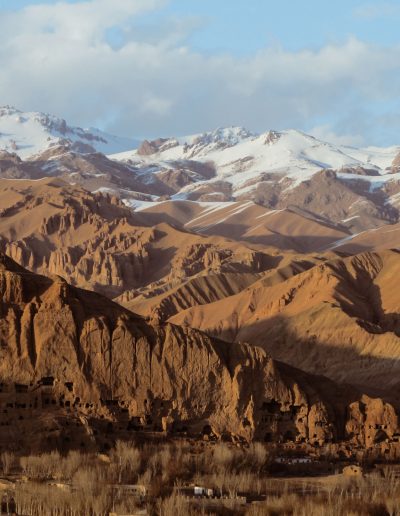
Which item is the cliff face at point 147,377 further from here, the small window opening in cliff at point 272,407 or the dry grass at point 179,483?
the dry grass at point 179,483

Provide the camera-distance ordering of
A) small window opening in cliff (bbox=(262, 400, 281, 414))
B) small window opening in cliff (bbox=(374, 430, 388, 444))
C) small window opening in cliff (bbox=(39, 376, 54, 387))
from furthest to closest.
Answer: small window opening in cliff (bbox=(374, 430, 388, 444))
small window opening in cliff (bbox=(262, 400, 281, 414))
small window opening in cliff (bbox=(39, 376, 54, 387))

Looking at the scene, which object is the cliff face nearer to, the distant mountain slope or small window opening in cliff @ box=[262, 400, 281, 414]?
small window opening in cliff @ box=[262, 400, 281, 414]

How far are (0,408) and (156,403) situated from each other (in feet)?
30.3

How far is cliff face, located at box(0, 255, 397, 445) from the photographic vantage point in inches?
3078

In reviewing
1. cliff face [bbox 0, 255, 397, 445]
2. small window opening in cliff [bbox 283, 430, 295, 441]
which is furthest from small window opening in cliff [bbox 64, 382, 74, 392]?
small window opening in cliff [bbox 283, 430, 295, 441]

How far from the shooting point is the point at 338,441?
276 ft

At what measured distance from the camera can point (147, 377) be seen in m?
80.7

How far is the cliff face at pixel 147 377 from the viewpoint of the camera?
78.2 metres

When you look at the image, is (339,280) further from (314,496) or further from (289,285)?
(314,496)

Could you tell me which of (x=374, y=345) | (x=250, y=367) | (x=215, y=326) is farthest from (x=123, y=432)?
(x=215, y=326)

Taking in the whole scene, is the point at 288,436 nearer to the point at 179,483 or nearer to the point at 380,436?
the point at 380,436

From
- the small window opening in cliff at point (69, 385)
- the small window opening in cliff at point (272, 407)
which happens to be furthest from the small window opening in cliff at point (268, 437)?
the small window opening in cliff at point (69, 385)

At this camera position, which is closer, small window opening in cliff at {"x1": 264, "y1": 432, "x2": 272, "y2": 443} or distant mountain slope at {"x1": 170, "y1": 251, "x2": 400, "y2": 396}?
small window opening in cliff at {"x1": 264, "y1": 432, "x2": 272, "y2": 443}

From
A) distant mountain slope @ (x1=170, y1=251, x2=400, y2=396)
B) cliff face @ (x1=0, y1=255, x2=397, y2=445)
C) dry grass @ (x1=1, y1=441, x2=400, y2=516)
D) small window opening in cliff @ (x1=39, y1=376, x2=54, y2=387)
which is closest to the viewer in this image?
dry grass @ (x1=1, y1=441, x2=400, y2=516)
